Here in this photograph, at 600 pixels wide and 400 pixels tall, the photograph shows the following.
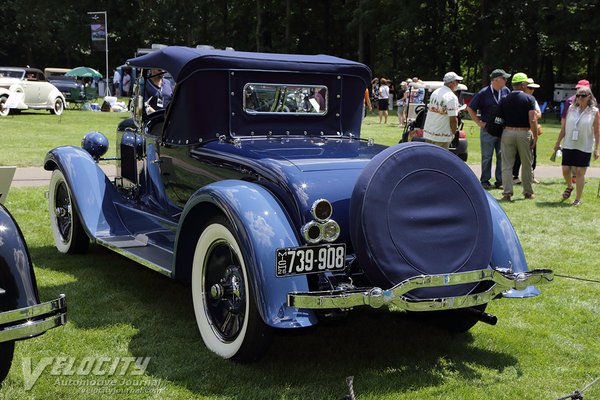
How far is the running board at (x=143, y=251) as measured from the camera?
463cm

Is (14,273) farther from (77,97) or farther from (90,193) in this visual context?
(77,97)

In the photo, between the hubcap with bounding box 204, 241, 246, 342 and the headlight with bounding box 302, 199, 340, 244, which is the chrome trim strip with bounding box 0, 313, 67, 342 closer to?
the hubcap with bounding box 204, 241, 246, 342

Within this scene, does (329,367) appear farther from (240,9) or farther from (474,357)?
(240,9)

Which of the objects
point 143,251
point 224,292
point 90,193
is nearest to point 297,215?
point 224,292

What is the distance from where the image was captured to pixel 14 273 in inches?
134

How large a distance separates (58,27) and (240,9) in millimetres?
15269

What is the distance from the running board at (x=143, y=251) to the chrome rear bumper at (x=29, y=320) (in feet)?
3.99

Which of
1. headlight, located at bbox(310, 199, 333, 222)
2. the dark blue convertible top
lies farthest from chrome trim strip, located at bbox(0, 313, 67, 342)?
the dark blue convertible top

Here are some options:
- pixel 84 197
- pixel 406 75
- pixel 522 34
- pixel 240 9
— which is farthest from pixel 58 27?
pixel 84 197

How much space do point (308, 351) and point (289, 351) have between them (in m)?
0.12

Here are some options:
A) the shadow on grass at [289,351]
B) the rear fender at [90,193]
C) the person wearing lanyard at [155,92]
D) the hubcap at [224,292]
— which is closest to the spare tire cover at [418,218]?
the shadow on grass at [289,351]

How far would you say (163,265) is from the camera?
463 centimetres

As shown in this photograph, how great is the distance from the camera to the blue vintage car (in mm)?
3643

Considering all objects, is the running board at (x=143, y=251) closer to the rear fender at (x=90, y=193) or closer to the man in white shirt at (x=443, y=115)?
the rear fender at (x=90, y=193)
